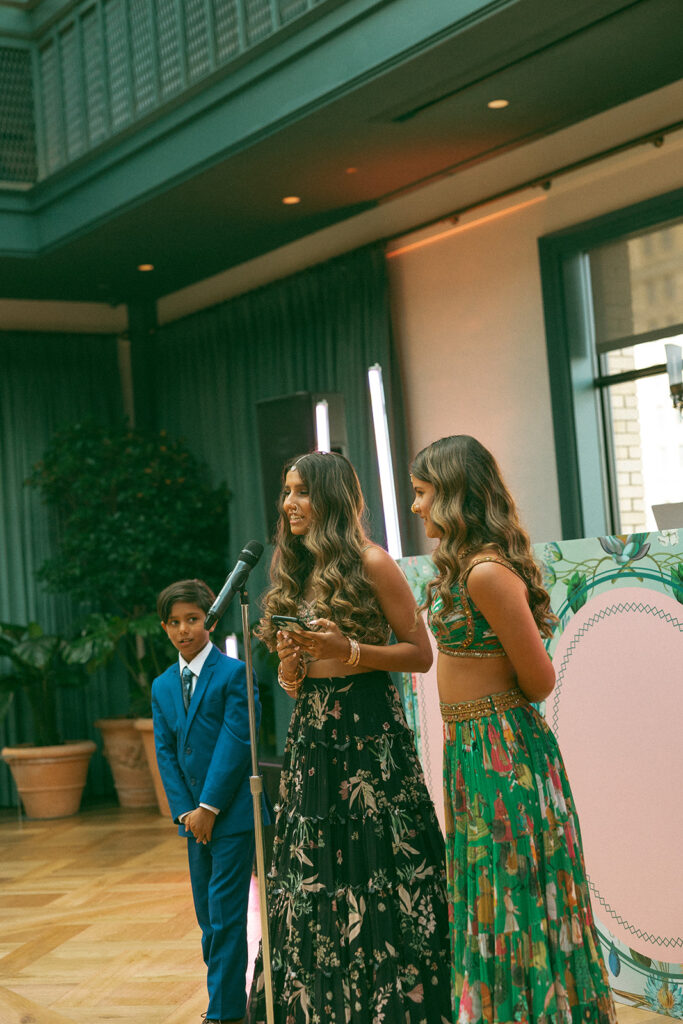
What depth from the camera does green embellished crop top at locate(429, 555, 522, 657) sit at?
2.43 m

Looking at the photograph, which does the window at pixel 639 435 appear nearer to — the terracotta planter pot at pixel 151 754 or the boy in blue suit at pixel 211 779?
the boy in blue suit at pixel 211 779

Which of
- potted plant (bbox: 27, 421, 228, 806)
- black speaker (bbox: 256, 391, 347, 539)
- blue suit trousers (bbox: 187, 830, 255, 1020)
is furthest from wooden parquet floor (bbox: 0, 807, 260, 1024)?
black speaker (bbox: 256, 391, 347, 539)

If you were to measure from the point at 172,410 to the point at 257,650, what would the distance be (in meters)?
2.05

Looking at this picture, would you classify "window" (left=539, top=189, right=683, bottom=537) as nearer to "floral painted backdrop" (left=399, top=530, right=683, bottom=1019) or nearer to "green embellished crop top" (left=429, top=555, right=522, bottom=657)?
"floral painted backdrop" (left=399, top=530, right=683, bottom=1019)

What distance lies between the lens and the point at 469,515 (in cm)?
247

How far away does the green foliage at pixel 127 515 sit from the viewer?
7641 mm

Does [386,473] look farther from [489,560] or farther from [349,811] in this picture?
[489,560]

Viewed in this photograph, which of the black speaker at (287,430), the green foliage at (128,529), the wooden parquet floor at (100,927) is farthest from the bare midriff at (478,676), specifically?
the green foliage at (128,529)

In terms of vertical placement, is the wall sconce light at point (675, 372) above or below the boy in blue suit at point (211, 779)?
above

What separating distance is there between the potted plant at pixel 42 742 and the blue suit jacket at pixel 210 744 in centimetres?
448

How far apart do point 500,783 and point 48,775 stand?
5.93 meters

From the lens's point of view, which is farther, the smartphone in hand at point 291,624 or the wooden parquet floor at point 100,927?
the wooden parquet floor at point 100,927

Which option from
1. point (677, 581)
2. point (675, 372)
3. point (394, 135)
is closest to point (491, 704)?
point (677, 581)

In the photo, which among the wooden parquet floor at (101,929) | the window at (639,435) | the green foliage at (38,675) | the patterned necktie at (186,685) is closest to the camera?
the patterned necktie at (186,685)
